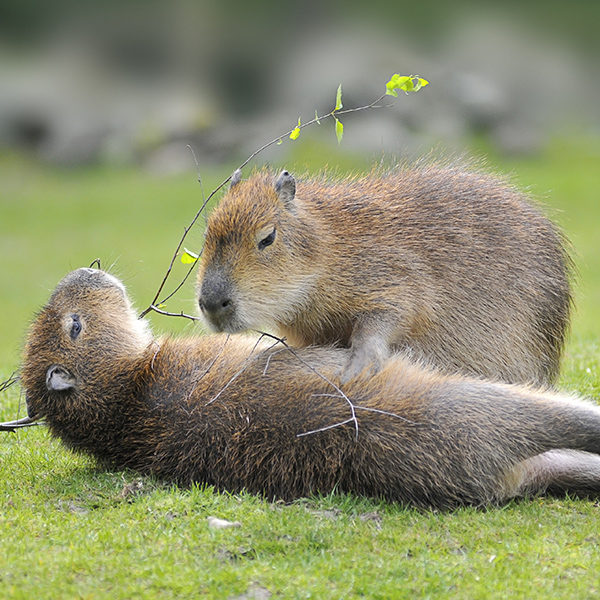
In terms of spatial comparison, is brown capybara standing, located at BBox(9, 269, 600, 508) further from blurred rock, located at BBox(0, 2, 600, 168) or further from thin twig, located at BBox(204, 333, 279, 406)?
blurred rock, located at BBox(0, 2, 600, 168)

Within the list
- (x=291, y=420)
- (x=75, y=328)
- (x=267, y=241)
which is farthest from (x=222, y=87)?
(x=291, y=420)

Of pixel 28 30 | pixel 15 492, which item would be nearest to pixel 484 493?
pixel 15 492

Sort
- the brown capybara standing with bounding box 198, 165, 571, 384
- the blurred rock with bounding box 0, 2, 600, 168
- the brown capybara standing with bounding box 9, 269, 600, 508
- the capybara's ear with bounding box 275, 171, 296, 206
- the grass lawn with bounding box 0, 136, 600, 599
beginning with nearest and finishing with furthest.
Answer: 1. the grass lawn with bounding box 0, 136, 600, 599
2. the brown capybara standing with bounding box 9, 269, 600, 508
3. the brown capybara standing with bounding box 198, 165, 571, 384
4. the capybara's ear with bounding box 275, 171, 296, 206
5. the blurred rock with bounding box 0, 2, 600, 168

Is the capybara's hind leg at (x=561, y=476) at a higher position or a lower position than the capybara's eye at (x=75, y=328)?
lower

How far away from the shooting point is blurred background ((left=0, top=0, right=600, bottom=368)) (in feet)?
83.4

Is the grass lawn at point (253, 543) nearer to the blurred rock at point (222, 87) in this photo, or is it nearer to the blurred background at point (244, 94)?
the blurred background at point (244, 94)

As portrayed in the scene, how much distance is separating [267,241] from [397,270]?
0.90 metres

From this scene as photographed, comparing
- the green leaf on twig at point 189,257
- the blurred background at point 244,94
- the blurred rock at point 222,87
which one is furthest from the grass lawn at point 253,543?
the blurred rock at point 222,87

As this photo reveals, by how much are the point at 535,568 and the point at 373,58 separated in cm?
2706

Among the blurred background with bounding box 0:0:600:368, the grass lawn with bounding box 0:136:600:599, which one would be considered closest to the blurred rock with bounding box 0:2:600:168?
the blurred background with bounding box 0:0:600:368

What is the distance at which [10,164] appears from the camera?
1121 inches

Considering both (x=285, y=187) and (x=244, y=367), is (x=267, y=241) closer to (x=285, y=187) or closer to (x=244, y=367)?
(x=285, y=187)

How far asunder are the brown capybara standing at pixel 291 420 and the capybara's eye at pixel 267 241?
649 millimetres

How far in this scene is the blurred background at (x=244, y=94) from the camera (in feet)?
83.4
